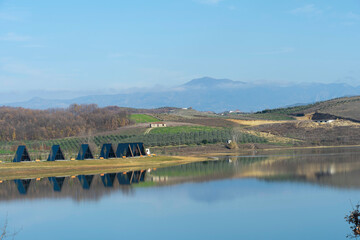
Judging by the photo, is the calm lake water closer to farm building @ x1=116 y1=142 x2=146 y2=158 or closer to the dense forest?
farm building @ x1=116 y1=142 x2=146 y2=158

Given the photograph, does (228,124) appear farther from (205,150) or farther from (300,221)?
(300,221)

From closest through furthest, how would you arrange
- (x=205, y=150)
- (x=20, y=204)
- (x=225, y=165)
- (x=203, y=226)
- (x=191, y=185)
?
(x=203, y=226) < (x=20, y=204) < (x=191, y=185) < (x=225, y=165) < (x=205, y=150)

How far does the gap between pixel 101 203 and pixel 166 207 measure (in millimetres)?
5033

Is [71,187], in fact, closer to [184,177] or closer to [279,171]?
[184,177]

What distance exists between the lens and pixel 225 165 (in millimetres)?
60688

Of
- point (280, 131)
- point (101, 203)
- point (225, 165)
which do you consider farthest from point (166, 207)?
point (280, 131)

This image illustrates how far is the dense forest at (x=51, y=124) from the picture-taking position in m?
112

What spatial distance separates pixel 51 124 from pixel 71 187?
259 ft

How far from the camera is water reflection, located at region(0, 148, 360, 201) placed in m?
41.2

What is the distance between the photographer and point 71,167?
2195 inches

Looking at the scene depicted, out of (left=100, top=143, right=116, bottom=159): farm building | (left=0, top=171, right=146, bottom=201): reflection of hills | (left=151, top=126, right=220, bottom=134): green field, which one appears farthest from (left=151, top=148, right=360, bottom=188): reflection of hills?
(left=151, top=126, right=220, bottom=134): green field

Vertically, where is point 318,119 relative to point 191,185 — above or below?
above

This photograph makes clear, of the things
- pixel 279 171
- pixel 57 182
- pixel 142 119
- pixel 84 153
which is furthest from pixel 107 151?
pixel 142 119

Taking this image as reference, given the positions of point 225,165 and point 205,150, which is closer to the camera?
point 225,165
